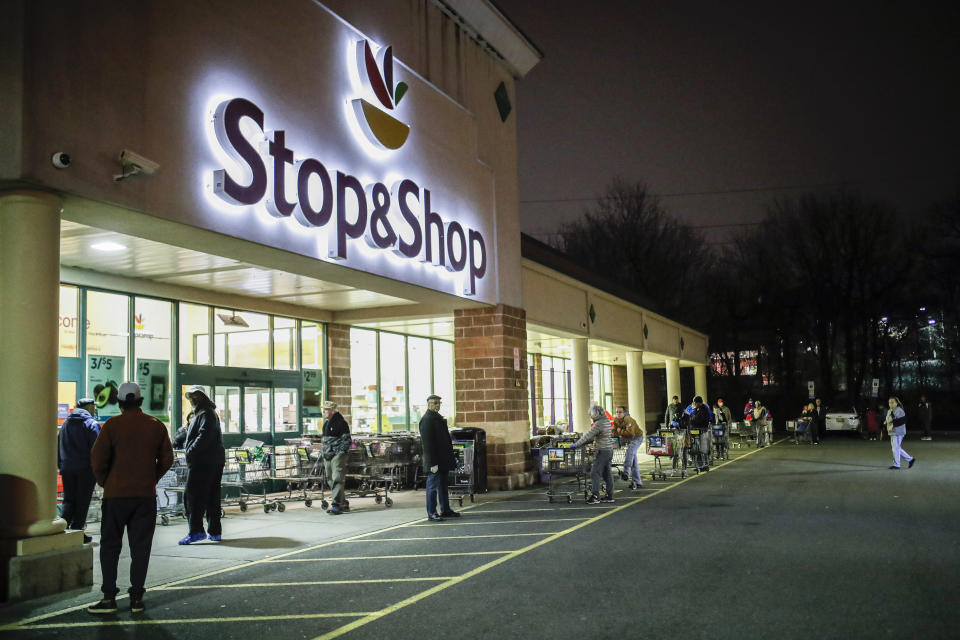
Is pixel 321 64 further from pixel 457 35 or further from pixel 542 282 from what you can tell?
pixel 542 282

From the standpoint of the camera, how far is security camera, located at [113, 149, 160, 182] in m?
9.07

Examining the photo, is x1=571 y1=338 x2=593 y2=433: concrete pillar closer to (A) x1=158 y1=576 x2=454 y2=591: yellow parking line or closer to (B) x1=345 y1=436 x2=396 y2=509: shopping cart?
(B) x1=345 y1=436 x2=396 y2=509: shopping cart

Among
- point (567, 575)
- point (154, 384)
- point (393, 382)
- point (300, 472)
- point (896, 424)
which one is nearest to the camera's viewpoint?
point (567, 575)

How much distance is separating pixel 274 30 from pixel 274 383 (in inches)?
332

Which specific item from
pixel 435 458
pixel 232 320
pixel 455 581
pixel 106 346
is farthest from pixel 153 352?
pixel 455 581

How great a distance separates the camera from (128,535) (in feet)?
25.1

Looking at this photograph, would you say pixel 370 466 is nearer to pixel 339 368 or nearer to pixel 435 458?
pixel 339 368

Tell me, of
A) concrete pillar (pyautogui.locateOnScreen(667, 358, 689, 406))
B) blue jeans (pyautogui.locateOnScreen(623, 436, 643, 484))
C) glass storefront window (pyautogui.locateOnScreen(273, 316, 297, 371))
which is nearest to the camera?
blue jeans (pyautogui.locateOnScreen(623, 436, 643, 484))

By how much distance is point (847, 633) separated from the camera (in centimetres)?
607

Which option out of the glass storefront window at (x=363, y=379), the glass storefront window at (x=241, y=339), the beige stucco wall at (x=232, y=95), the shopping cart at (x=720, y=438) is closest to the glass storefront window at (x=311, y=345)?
the glass storefront window at (x=363, y=379)

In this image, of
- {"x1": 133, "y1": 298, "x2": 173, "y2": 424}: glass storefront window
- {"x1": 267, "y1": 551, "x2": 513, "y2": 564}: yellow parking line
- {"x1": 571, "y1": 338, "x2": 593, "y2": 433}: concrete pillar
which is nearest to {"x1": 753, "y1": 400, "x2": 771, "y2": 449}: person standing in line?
{"x1": 571, "y1": 338, "x2": 593, "y2": 433}: concrete pillar

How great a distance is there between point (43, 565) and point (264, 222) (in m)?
5.36

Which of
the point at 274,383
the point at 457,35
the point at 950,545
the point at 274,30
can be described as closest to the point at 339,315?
the point at 274,383

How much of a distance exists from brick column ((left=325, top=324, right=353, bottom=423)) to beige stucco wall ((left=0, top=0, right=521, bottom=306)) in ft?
14.4
